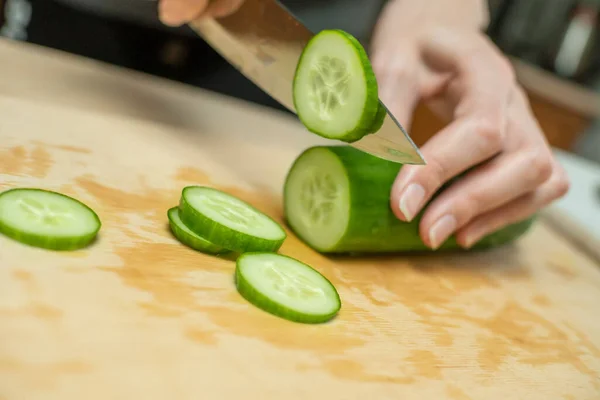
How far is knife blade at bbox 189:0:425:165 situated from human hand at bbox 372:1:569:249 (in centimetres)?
15

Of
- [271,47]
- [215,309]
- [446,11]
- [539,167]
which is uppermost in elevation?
[446,11]

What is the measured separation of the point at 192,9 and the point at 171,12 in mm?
67

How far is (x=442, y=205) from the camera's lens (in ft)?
6.15

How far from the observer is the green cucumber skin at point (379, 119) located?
5.25 feet

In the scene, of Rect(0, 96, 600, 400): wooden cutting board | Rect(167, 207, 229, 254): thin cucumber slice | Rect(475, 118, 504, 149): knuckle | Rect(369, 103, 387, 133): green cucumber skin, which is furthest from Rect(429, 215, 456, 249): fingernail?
Rect(167, 207, 229, 254): thin cucumber slice

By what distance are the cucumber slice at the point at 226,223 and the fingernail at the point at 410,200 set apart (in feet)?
1.22

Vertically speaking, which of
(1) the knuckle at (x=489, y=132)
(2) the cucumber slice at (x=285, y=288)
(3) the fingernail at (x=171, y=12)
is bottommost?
(2) the cucumber slice at (x=285, y=288)

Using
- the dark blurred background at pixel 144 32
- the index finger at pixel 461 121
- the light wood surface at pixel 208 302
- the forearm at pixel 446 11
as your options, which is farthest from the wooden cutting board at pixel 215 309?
the forearm at pixel 446 11

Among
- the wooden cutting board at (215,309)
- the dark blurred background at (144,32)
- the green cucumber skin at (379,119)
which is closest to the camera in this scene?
the wooden cutting board at (215,309)

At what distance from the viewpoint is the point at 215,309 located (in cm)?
129

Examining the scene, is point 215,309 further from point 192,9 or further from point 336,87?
point 192,9

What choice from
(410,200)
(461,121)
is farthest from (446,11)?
(410,200)

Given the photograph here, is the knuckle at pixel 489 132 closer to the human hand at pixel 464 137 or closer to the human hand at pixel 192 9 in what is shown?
the human hand at pixel 464 137

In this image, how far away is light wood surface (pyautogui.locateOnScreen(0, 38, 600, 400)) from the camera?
1.06m
